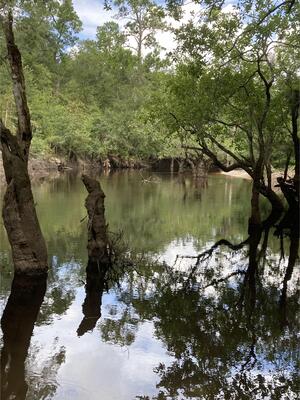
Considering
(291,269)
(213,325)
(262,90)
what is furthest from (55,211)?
(213,325)

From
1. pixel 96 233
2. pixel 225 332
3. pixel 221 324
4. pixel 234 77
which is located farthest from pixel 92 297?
pixel 234 77

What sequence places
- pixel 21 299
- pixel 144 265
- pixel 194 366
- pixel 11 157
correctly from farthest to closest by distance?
pixel 144 265
pixel 11 157
pixel 21 299
pixel 194 366

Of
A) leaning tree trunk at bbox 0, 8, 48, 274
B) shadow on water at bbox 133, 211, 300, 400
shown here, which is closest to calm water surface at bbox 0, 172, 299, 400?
shadow on water at bbox 133, 211, 300, 400

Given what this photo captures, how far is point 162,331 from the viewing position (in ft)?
25.8

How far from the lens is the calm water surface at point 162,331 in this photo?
6.03 meters

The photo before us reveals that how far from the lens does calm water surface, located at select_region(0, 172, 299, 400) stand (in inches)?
237

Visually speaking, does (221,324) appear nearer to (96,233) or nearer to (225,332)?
(225,332)

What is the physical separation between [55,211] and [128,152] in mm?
40153

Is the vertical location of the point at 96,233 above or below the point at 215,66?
below

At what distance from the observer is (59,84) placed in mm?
64188

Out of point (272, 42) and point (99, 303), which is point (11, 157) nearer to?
point (99, 303)

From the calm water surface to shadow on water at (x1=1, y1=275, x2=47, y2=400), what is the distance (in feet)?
0.11

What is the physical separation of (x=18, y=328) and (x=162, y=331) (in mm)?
2363

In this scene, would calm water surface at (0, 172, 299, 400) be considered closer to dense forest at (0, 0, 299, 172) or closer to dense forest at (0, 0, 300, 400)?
dense forest at (0, 0, 300, 400)
